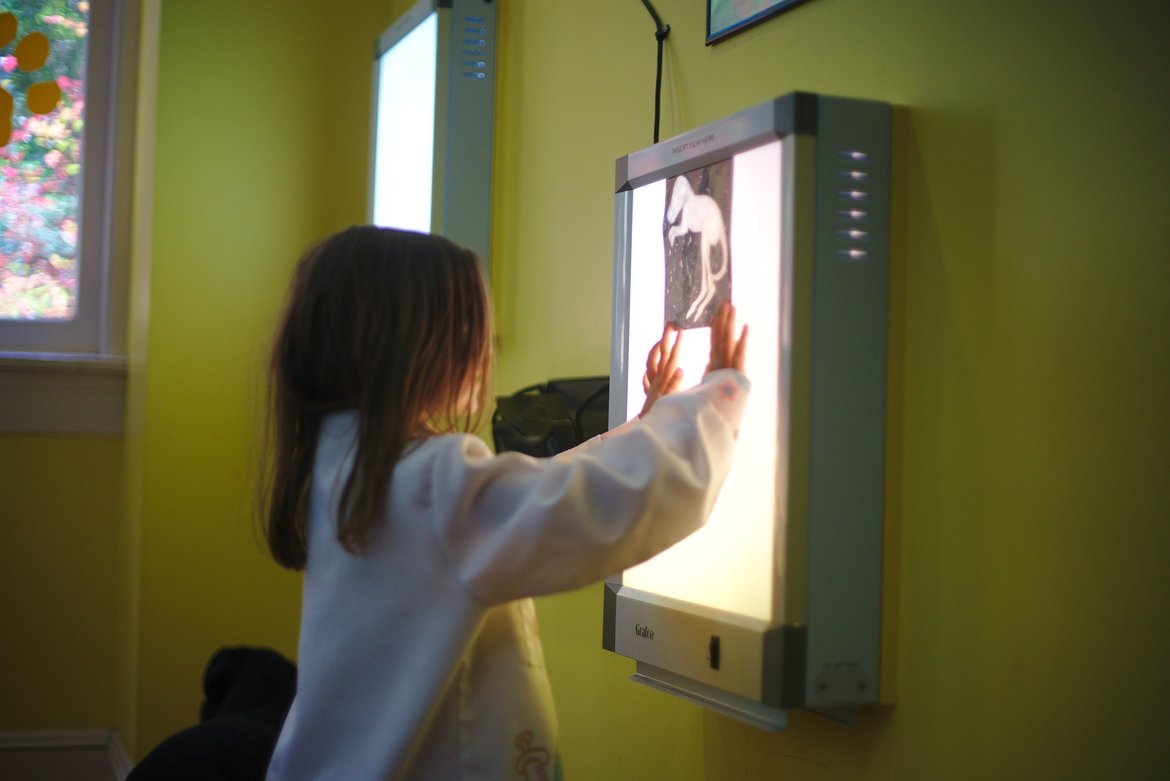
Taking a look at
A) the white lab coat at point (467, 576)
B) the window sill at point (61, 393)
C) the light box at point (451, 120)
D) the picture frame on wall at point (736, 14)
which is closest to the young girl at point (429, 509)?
the white lab coat at point (467, 576)

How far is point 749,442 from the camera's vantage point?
104cm

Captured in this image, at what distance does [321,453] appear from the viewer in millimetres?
1088

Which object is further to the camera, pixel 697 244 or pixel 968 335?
pixel 697 244

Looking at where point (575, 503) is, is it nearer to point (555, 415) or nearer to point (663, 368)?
point (663, 368)

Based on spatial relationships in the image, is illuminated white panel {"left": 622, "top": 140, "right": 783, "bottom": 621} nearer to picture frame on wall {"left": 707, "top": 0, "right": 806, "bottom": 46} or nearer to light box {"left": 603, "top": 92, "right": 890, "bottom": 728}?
light box {"left": 603, "top": 92, "right": 890, "bottom": 728}

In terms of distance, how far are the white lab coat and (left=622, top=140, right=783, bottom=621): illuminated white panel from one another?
0.04m

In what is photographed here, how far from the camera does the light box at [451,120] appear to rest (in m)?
1.84

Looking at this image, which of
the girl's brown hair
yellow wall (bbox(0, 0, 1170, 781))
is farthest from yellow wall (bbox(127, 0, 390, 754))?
the girl's brown hair

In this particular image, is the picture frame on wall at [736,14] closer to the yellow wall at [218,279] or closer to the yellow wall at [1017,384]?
the yellow wall at [1017,384]

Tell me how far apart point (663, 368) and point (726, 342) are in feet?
0.43

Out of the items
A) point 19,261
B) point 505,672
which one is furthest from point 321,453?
point 19,261

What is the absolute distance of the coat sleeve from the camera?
3.14ft

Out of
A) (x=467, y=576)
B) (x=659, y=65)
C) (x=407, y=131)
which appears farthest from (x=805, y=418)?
(x=407, y=131)

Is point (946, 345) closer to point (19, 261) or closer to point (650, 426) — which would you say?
point (650, 426)
